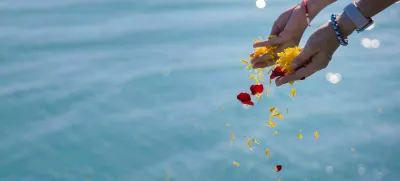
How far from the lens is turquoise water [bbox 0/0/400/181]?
3795mm

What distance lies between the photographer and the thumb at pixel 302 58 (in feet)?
8.27

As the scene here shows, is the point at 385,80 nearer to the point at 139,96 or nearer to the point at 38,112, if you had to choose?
the point at 139,96

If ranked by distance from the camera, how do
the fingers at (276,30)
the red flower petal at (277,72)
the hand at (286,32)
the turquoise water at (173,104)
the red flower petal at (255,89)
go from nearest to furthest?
the red flower petal at (277,72)
the hand at (286,32)
the fingers at (276,30)
the red flower petal at (255,89)
the turquoise water at (173,104)

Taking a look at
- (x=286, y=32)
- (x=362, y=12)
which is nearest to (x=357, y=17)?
(x=362, y=12)

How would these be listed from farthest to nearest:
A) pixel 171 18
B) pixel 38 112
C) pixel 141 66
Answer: pixel 171 18 → pixel 141 66 → pixel 38 112

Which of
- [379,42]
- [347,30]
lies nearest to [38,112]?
[347,30]

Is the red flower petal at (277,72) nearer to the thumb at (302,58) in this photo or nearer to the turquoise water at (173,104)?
the thumb at (302,58)

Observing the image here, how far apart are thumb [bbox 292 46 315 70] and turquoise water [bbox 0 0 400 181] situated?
49.1 inches

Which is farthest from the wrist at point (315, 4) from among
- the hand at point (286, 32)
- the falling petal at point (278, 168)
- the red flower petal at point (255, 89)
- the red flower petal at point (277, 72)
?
the falling petal at point (278, 168)

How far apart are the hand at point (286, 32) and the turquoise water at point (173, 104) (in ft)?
3.50

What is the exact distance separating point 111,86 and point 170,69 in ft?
1.78

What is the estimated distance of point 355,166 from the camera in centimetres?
378

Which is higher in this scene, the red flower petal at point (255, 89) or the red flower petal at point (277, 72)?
the red flower petal at point (255, 89)

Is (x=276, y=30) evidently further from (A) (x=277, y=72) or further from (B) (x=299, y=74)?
(B) (x=299, y=74)
